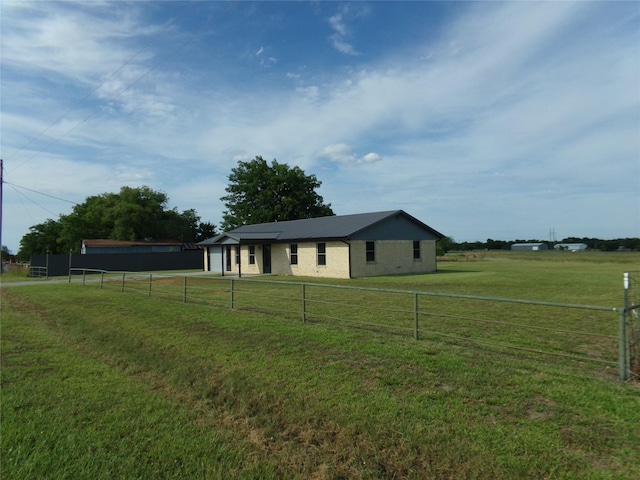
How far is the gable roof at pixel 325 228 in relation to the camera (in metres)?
25.7

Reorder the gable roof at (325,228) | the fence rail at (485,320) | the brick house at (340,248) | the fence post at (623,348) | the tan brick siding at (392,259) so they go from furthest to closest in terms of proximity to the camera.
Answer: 1. the gable roof at (325,228)
2. the brick house at (340,248)
3. the tan brick siding at (392,259)
4. the fence rail at (485,320)
5. the fence post at (623,348)

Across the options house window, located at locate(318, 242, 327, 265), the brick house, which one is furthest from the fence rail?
house window, located at locate(318, 242, 327, 265)

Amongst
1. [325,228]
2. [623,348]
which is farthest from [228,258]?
[623,348]

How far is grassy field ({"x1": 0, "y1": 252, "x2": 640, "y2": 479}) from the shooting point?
357 cm

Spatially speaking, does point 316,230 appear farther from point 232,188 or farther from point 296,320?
point 232,188

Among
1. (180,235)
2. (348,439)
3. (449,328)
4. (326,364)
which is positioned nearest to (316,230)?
(449,328)

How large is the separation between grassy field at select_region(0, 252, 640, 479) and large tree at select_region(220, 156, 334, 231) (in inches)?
1701

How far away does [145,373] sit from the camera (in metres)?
6.24

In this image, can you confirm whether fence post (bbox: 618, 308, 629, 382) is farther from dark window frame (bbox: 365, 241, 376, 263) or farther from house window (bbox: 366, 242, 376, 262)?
house window (bbox: 366, 242, 376, 262)

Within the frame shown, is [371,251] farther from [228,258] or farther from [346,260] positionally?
[228,258]

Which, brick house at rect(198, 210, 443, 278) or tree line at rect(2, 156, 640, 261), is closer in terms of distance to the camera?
brick house at rect(198, 210, 443, 278)

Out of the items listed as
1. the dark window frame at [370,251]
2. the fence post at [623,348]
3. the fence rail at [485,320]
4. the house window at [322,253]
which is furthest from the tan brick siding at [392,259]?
the fence post at [623,348]

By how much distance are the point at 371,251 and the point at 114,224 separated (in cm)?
4797

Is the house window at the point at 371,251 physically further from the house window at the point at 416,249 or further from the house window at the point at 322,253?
the house window at the point at 416,249
